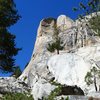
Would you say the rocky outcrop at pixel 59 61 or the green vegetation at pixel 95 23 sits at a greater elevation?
the rocky outcrop at pixel 59 61

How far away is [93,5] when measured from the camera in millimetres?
23969

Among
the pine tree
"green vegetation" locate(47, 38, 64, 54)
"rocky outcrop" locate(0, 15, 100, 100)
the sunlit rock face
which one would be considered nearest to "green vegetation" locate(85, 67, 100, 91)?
"rocky outcrop" locate(0, 15, 100, 100)

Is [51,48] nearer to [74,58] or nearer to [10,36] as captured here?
[74,58]

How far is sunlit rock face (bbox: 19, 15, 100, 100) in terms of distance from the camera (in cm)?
5488

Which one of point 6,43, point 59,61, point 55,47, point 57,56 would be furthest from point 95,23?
point 55,47

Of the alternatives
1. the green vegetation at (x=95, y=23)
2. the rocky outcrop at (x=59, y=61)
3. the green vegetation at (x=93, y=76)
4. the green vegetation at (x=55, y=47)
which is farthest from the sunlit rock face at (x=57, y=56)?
the green vegetation at (x=93, y=76)

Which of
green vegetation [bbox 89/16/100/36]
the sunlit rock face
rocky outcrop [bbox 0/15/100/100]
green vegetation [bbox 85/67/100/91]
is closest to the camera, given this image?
green vegetation [bbox 89/16/100/36]

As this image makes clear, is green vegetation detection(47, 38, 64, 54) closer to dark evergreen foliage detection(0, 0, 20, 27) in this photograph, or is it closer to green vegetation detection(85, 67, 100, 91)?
green vegetation detection(85, 67, 100, 91)

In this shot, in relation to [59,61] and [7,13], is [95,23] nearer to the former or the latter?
[7,13]

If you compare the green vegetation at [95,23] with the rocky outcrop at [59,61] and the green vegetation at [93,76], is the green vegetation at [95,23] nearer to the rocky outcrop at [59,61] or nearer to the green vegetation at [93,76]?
the rocky outcrop at [59,61]

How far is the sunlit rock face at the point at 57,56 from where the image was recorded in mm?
54875

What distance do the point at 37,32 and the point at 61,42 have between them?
1692 centimetres

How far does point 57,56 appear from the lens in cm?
6331

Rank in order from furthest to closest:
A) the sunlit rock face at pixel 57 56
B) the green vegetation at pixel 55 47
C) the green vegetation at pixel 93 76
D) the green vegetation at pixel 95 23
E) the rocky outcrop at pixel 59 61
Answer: the green vegetation at pixel 55 47 < the sunlit rock face at pixel 57 56 < the green vegetation at pixel 93 76 < the rocky outcrop at pixel 59 61 < the green vegetation at pixel 95 23
